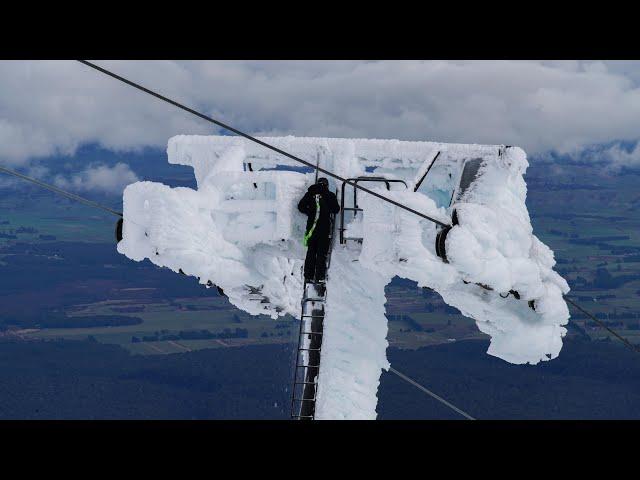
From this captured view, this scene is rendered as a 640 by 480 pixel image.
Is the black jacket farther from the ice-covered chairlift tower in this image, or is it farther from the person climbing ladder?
the ice-covered chairlift tower

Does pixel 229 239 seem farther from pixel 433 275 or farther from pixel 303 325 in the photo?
pixel 433 275

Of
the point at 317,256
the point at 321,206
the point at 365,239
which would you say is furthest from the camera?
the point at 317,256

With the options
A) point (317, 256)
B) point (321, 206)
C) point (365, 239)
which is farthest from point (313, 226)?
point (365, 239)

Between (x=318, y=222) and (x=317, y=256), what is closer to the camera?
(x=318, y=222)

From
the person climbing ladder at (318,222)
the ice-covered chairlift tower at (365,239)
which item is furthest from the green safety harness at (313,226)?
the ice-covered chairlift tower at (365,239)

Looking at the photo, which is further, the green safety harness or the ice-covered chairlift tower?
the green safety harness

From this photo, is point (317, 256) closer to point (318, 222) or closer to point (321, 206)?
point (318, 222)

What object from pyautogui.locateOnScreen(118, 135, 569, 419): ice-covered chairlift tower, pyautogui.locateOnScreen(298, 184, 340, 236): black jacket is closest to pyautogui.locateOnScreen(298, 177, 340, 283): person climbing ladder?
pyautogui.locateOnScreen(298, 184, 340, 236): black jacket
